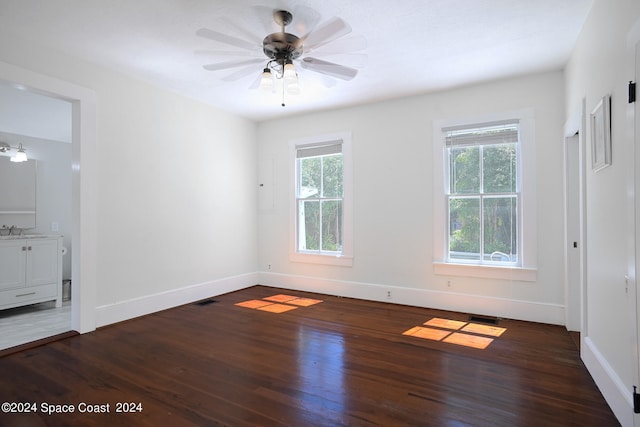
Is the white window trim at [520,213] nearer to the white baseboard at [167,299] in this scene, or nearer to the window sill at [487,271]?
the window sill at [487,271]

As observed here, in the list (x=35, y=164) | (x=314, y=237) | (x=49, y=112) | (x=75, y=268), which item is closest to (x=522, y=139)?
(x=314, y=237)

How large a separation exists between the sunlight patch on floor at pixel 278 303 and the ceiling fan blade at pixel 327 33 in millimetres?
3050

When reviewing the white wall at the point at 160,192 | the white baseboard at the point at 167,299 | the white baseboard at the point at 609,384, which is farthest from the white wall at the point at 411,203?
the white baseboard at the point at 609,384

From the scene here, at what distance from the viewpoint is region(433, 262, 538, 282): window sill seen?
3.94 metres

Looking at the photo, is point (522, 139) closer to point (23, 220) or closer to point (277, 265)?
point (277, 265)

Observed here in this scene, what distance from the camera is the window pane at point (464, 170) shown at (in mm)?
4266

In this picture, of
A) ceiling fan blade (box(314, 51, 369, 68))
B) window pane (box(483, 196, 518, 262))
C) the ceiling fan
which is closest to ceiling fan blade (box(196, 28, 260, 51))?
the ceiling fan

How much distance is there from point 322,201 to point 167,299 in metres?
2.53

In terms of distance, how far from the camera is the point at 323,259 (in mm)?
5320

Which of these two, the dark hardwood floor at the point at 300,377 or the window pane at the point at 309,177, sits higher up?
the window pane at the point at 309,177

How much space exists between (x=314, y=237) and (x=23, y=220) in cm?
446

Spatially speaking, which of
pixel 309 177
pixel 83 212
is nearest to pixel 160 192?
pixel 83 212

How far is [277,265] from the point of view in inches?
228

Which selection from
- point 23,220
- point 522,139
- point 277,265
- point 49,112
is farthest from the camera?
point 277,265
